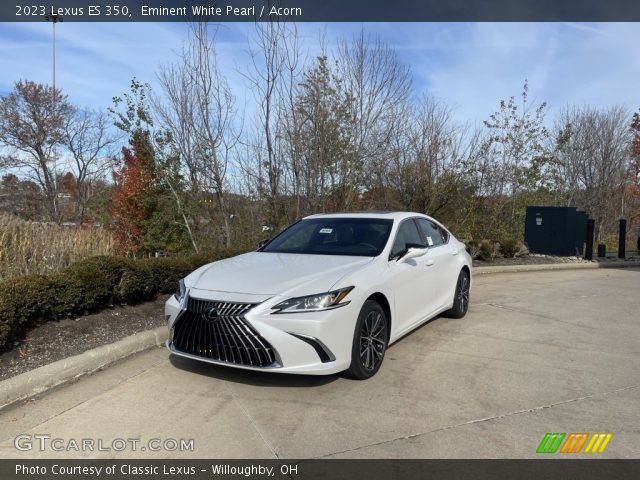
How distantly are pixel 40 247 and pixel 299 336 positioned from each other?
6.13 metres

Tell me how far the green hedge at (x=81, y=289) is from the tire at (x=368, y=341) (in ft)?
10.4

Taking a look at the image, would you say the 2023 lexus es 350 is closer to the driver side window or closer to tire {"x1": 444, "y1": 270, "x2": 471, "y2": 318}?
the driver side window

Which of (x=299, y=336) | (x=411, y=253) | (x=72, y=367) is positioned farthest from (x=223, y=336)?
(x=411, y=253)

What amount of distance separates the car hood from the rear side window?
5.34ft

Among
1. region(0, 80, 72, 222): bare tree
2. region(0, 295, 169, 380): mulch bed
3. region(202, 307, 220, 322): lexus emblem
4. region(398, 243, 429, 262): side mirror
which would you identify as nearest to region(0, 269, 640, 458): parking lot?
region(0, 295, 169, 380): mulch bed

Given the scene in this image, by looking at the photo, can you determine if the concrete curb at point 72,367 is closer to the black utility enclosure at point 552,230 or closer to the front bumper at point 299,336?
the front bumper at point 299,336

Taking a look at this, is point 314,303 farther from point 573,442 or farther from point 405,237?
point 573,442

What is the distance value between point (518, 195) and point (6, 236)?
14.2 meters

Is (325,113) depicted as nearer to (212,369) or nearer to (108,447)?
(212,369)

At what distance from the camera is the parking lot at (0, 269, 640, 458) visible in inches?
129

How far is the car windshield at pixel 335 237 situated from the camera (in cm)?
514

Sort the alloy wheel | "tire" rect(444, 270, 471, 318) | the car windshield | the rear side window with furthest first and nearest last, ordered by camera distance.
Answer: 1. "tire" rect(444, 270, 471, 318)
2. the rear side window
3. the car windshield
4. the alloy wheel

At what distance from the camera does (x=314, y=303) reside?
397 centimetres

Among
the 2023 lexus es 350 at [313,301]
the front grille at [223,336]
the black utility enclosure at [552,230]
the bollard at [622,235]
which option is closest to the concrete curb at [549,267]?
the bollard at [622,235]
